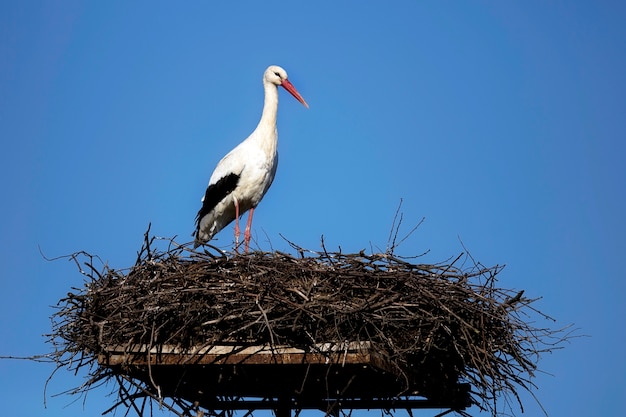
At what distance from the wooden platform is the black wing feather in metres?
2.85

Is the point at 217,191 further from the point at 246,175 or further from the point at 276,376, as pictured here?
the point at 276,376

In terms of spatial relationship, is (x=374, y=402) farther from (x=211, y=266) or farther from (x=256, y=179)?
(x=256, y=179)

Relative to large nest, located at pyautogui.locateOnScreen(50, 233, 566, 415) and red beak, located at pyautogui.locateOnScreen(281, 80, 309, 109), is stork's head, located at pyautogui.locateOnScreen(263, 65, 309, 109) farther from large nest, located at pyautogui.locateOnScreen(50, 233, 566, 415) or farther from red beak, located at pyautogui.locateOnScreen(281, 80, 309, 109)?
large nest, located at pyautogui.locateOnScreen(50, 233, 566, 415)

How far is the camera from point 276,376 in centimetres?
591

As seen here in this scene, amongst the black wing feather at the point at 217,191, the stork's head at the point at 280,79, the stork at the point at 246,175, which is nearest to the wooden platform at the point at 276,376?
the stork at the point at 246,175

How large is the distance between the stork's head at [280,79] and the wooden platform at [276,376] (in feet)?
12.4

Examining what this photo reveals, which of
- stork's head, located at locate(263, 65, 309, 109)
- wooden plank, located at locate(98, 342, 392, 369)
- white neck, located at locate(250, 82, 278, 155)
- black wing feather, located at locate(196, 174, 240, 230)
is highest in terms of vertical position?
stork's head, located at locate(263, 65, 309, 109)

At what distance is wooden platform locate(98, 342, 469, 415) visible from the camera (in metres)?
5.50

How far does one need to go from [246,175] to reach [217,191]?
36 centimetres

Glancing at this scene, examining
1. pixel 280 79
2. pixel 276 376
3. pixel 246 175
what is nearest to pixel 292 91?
pixel 280 79

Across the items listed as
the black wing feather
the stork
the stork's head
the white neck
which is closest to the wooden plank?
the stork

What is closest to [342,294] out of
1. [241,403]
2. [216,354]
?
[216,354]

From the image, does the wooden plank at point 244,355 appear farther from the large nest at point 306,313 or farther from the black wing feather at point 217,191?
the black wing feather at point 217,191

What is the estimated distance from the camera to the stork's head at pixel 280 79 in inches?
373
